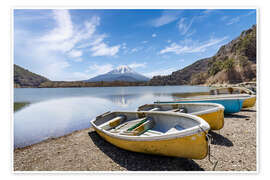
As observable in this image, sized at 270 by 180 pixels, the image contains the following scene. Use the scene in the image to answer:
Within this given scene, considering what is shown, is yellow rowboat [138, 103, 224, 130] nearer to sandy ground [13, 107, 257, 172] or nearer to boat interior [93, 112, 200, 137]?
sandy ground [13, 107, 257, 172]

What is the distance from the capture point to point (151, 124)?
4.68 metres

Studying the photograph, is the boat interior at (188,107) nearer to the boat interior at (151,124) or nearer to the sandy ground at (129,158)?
the sandy ground at (129,158)

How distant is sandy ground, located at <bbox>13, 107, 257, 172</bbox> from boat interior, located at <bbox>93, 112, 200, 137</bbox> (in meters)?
0.65

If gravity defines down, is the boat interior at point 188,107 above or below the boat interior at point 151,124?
above

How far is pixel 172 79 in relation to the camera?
122875 millimetres

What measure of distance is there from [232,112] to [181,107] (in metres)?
3.48

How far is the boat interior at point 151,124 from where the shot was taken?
12.4 ft

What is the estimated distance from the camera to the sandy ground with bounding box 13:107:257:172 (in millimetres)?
3117

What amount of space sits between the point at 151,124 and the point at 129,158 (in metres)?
1.49

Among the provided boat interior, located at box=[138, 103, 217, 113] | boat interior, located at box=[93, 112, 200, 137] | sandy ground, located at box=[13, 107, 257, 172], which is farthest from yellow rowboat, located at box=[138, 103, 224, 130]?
boat interior, located at box=[93, 112, 200, 137]

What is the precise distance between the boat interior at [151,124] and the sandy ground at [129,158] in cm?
65

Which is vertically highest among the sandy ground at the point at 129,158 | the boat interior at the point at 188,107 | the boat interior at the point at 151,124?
the boat interior at the point at 188,107

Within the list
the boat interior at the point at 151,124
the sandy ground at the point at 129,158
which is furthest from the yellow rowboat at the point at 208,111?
the boat interior at the point at 151,124
